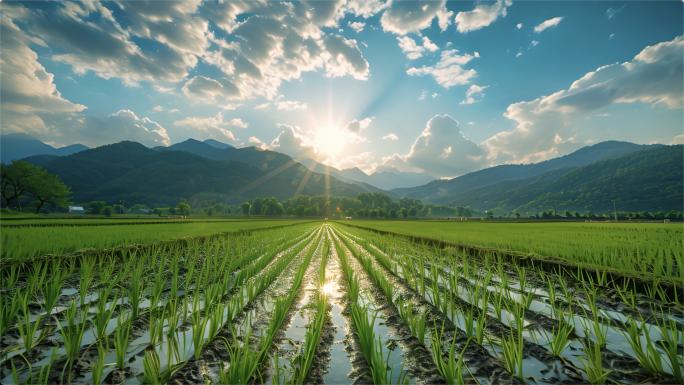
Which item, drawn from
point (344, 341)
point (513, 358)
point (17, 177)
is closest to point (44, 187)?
point (17, 177)

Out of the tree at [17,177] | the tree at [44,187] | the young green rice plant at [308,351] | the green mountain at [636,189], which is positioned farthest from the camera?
the green mountain at [636,189]

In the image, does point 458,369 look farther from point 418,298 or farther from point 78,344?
point 78,344

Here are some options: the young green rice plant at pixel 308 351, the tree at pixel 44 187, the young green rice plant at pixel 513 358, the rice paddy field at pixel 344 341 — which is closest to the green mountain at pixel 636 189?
the rice paddy field at pixel 344 341

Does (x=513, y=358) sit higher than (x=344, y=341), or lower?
higher

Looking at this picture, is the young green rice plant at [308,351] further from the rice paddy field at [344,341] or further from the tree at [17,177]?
the tree at [17,177]

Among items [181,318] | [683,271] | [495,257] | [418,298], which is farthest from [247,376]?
[495,257]

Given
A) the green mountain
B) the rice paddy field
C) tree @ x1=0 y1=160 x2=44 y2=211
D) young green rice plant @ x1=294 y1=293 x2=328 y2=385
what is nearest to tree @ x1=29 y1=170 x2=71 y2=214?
tree @ x1=0 y1=160 x2=44 y2=211

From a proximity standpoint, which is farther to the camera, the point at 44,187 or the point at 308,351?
the point at 44,187

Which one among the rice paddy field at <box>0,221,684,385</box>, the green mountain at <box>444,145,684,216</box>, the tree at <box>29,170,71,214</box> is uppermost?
the green mountain at <box>444,145,684,216</box>

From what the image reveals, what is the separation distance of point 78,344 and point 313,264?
18.5ft

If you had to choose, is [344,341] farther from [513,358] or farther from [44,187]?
[44,187]

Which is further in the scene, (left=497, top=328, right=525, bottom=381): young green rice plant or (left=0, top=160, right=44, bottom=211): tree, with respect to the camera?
(left=0, top=160, right=44, bottom=211): tree

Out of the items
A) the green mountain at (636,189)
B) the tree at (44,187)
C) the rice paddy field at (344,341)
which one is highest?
the green mountain at (636,189)

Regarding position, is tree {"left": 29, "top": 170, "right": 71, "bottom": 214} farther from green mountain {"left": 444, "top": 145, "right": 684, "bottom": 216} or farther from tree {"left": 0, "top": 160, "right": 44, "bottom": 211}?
green mountain {"left": 444, "top": 145, "right": 684, "bottom": 216}
